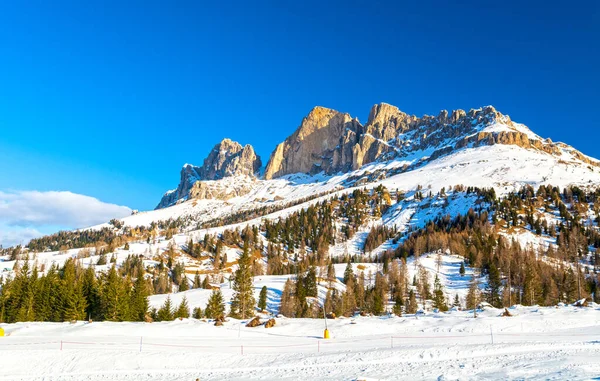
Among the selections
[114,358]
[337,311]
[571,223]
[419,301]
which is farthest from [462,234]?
[114,358]

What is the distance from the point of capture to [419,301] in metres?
118

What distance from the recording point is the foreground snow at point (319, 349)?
76.9 ft

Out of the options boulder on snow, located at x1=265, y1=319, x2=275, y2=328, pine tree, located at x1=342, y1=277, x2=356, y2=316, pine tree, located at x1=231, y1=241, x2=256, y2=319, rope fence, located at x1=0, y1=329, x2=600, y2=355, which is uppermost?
pine tree, located at x1=231, y1=241, x2=256, y2=319

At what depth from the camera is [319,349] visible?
1267 inches

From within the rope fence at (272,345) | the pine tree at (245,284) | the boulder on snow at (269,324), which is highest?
the pine tree at (245,284)

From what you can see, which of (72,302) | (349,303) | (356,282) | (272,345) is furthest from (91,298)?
(356,282)

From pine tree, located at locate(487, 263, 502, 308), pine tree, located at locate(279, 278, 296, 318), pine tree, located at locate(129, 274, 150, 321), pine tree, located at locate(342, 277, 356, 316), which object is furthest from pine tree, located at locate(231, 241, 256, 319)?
pine tree, located at locate(487, 263, 502, 308)

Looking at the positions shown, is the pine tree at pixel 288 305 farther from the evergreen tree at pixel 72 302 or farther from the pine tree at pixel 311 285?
the evergreen tree at pixel 72 302

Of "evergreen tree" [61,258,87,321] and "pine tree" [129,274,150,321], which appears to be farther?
"pine tree" [129,274,150,321]

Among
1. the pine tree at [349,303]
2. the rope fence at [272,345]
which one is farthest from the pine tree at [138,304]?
the pine tree at [349,303]

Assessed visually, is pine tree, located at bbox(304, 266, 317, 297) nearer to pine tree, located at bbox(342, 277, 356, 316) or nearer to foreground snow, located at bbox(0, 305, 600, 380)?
pine tree, located at bbox(342, 277, 356, 316)

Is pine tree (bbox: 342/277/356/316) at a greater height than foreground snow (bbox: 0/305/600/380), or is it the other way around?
foreground snow (bbox: 0/305/600/380)

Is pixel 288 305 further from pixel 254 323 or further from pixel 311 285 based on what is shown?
pixel 254 323

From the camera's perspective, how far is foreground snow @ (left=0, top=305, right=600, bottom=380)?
23.4 metres
